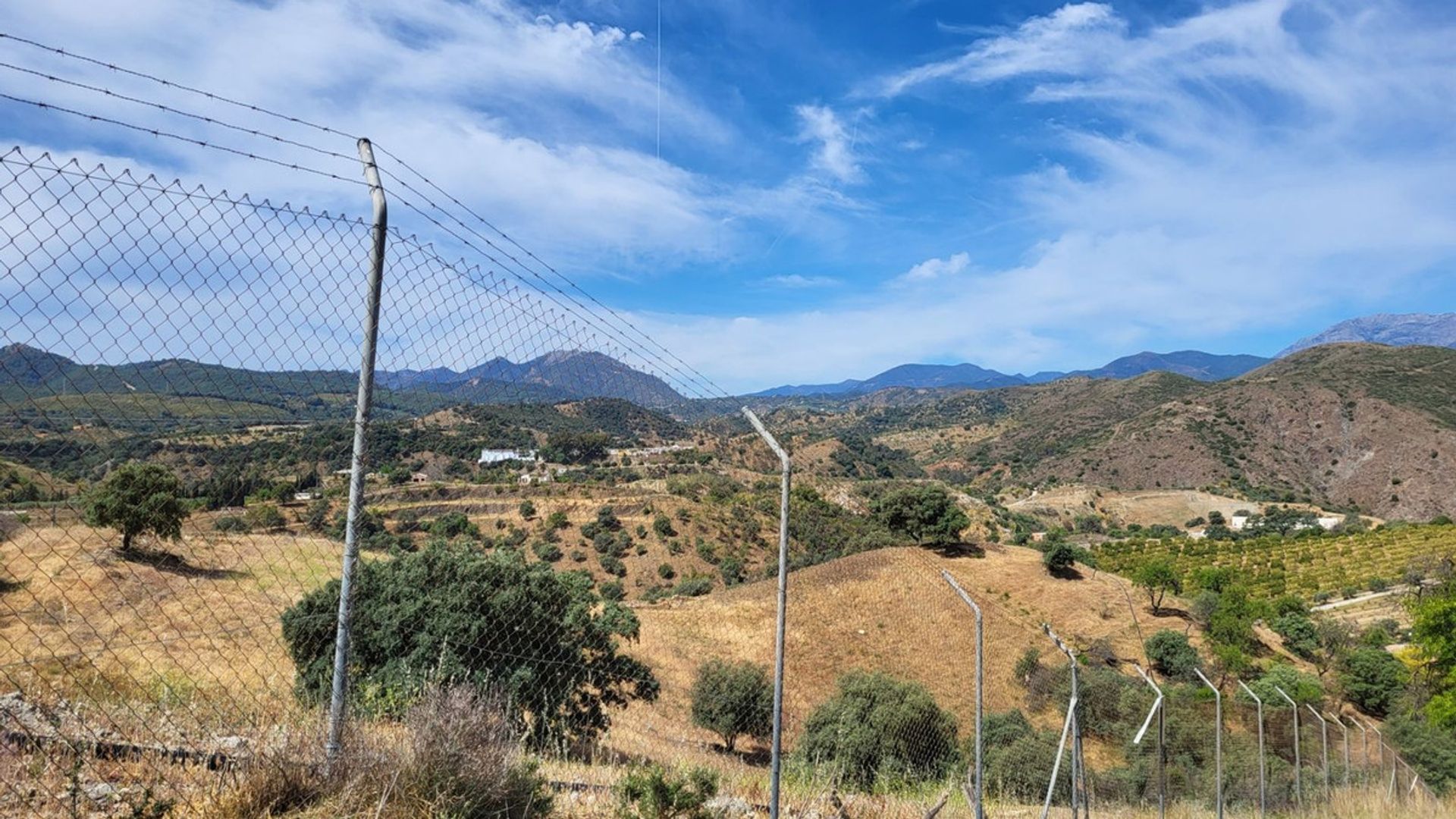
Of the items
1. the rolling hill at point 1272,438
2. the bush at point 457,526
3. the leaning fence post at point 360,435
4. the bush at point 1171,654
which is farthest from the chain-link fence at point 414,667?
the rolling hill at point 1272,438

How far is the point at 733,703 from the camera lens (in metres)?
16.4

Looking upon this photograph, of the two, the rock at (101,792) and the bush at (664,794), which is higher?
the rock at (101,792)

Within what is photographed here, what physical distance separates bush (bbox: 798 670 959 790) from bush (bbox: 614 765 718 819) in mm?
7637

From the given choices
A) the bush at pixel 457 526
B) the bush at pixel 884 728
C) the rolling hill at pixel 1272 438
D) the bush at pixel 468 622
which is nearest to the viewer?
the bush at pixel 468 622

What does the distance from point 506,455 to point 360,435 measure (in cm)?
363

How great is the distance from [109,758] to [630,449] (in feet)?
13.8

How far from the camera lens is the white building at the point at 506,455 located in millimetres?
6344

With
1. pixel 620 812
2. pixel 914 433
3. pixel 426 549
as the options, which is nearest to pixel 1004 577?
pixel 426 549

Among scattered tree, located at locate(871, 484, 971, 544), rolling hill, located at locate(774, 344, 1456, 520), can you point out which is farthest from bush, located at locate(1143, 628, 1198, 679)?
rolling hill, located at locate(774, 344, 1456, 520)

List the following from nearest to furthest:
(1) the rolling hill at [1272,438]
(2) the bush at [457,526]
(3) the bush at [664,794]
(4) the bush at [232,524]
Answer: (3) the bush at [664,794], (4) the bush at [232,524], (2) the bush at [457,526], (1) the rolling hill at [1272,438]

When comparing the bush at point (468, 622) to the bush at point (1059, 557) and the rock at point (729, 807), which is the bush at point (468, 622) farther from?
the bush at point (1059, 557)

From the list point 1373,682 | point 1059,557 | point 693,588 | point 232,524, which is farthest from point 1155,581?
point 232,524

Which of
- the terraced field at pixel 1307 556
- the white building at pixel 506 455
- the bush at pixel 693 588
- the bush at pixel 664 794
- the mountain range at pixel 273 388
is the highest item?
the mountain range at pixel 273 388

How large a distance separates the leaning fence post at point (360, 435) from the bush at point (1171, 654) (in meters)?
26.3
